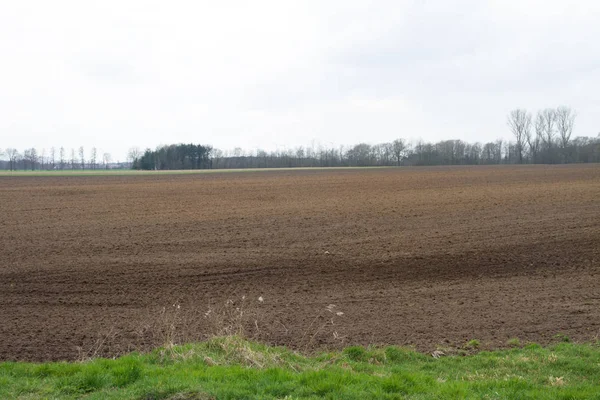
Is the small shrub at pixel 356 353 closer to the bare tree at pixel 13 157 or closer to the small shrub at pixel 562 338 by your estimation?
the small shrub at pixel 562 338

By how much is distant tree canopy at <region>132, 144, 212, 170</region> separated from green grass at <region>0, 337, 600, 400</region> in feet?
449

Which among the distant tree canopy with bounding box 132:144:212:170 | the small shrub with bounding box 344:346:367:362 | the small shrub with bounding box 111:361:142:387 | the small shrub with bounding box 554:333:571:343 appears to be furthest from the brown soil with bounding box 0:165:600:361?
the distant tree canopy with bounding box 132:144:212:170

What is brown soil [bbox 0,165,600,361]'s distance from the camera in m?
10.0

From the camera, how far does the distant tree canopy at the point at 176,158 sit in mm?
140125

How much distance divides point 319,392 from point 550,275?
11799mm

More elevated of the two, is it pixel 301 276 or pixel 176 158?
pixel 176 158

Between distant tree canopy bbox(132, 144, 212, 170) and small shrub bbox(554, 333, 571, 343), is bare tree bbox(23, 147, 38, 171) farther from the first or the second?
small shrub bbox(554, 333, 571, 343)

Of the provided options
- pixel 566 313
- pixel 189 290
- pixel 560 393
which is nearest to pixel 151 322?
pixel 189 290

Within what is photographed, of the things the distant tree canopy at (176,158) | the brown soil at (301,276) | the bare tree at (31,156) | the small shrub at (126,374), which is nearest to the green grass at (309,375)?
the small shrub at (126,374)

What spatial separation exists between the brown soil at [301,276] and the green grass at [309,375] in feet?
4.45

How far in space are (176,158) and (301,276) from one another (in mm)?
135739

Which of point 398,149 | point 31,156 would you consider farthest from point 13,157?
point 398,149

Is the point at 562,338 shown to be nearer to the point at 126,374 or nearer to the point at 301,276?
the point at 126,374

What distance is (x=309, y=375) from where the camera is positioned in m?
6.15
